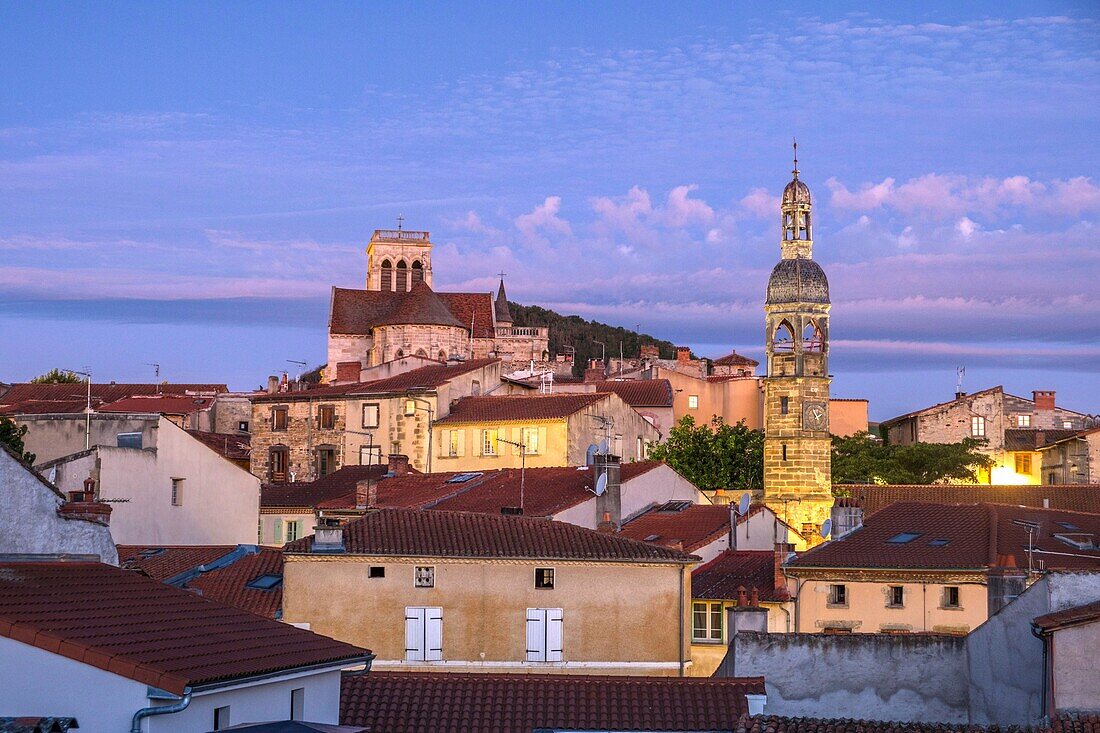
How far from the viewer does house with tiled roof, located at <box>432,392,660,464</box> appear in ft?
221

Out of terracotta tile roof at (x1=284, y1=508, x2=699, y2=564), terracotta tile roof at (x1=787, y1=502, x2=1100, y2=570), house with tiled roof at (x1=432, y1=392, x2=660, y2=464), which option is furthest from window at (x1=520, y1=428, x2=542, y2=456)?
terracotta tile roof at (x1=284, y1=508, x2=699, y2=564)

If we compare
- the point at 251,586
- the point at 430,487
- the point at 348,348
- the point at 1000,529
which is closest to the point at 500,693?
the point at 251,586

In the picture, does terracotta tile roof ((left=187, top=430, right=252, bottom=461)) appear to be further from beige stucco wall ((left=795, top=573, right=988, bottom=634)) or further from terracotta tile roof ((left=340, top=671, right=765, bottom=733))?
terracotta tile roof ((left=340, top=671, right=765, bottom=733))

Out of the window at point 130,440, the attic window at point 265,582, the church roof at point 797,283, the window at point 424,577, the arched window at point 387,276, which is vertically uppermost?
the arched window at point 387,276

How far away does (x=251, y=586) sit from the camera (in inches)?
1474

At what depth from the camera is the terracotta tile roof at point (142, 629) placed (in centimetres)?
1772

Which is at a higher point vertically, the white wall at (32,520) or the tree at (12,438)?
the tree at (12,438)

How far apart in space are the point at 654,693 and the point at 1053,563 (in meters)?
19.3

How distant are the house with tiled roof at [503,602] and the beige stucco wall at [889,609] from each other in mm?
10169

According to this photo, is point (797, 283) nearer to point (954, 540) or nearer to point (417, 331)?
point (954, 540)

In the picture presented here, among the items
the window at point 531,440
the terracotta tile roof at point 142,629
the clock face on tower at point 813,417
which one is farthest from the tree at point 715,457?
the terracotta tile roof at point 142,629

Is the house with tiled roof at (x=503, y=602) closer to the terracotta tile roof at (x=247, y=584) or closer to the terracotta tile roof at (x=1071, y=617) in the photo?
the terracotta tile roof at (x=247, y=584)

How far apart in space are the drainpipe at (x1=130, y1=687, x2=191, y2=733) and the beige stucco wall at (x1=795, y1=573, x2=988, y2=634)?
1114 inches

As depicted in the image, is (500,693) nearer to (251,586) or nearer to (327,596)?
(327,596)
